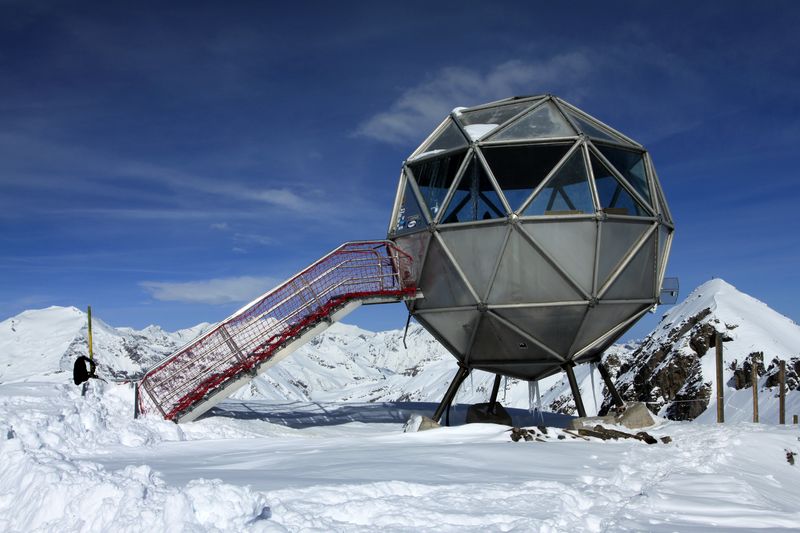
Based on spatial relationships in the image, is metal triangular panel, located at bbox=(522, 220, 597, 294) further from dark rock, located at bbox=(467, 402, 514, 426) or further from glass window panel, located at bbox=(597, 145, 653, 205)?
dark rock, located at bbox=(467, 402, 514, 426)

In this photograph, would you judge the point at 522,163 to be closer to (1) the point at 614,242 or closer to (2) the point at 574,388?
(1) the point at 614,242

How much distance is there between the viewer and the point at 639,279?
66.1 feet

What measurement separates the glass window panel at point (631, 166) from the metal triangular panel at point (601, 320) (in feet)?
10.6

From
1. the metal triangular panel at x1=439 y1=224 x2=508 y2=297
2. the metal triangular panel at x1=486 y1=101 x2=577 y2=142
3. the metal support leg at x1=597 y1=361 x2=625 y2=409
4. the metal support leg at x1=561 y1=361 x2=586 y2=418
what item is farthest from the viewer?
the metal support leg at x1=597 y1=361 x2=625 y2=409

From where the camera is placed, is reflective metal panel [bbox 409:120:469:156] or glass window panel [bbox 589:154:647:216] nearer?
glass window panel [bbox 589:154:647:216]

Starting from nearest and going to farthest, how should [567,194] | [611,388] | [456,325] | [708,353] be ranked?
[567,194], [456,325], [611,388], [708,353]

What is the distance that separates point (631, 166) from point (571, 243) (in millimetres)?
4042

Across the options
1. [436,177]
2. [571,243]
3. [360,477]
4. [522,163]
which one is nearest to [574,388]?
[571,243]

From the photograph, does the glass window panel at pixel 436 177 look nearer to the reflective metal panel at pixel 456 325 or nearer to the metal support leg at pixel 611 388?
the reflective metal panel at pixel 456 325

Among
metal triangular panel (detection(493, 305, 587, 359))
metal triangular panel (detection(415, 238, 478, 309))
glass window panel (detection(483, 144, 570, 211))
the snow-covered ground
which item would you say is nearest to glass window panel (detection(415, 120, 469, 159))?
glass window panel (detection(483, 144, 570, 211))

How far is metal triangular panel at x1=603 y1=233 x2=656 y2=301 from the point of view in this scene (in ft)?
64.3

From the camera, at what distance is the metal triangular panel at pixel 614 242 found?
19000 millimetres

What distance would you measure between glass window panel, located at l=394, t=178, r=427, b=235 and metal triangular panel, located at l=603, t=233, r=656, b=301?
5583mm

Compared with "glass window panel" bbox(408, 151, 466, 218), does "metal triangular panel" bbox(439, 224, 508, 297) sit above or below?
below
